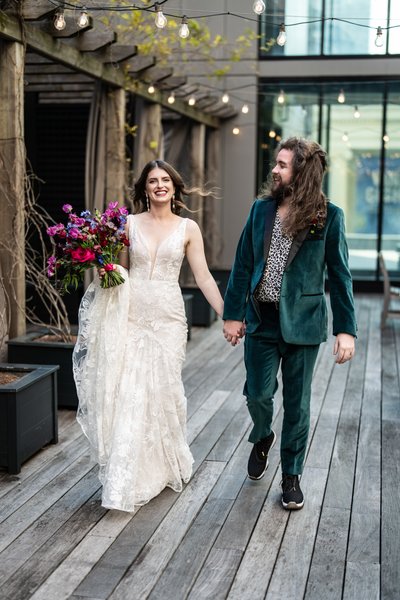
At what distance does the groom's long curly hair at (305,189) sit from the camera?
11.9 feet

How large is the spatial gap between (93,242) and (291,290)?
0.93 m

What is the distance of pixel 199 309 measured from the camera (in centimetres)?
969

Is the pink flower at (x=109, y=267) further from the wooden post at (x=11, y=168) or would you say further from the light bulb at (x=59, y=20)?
the light bulb at (x=59, y=20)

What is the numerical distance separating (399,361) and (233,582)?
511cm

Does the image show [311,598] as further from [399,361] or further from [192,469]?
[399,361]

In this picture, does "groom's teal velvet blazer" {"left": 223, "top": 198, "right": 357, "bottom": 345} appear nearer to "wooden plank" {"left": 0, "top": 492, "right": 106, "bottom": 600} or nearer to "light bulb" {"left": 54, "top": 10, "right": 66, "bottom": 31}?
"wooden plank" {"left": 0, "top": 492, "right": 106, "bottom": 600}

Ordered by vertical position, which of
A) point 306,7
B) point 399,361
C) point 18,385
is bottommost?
point 399,361

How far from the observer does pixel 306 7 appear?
12961 millimetres

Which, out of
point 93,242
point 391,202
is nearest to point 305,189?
point 93,242

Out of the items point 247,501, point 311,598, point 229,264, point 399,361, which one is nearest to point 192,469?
point 247,501

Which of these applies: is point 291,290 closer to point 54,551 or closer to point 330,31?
point 54,551

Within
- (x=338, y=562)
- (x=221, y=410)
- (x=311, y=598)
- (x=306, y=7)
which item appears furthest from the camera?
(x=306, y=7)

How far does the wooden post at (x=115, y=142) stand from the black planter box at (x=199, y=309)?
7.30 feet

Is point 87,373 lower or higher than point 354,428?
higher
